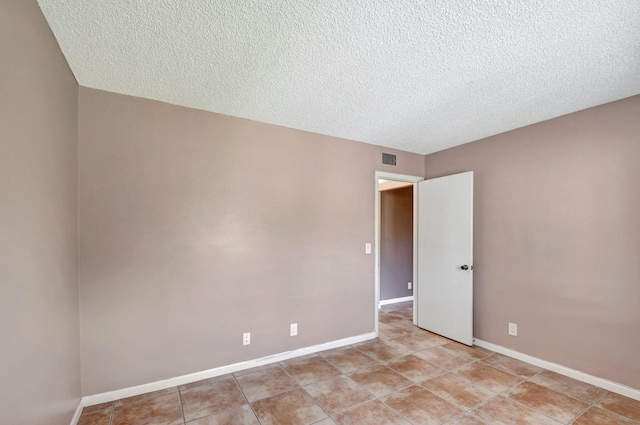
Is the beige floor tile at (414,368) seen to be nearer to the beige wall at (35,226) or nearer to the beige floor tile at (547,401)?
the beige floor tile at (547,401)

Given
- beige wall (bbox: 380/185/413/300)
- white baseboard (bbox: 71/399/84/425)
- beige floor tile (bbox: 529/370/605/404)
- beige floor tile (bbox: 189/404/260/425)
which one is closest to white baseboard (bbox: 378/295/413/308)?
beige wall (bbox: 380/185/413/300)

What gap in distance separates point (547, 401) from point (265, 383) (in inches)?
92.8

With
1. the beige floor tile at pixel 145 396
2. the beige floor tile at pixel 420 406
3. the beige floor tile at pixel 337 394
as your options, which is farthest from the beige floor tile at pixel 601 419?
the beige floor tile at pixel 145 396

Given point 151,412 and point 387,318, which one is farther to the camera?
point 387,318

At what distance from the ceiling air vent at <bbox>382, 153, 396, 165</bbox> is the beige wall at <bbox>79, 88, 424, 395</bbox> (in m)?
0.47

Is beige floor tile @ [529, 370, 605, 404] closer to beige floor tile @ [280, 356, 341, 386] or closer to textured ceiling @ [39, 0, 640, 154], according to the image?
beige floor tile @ [280, 356, 341, 386]

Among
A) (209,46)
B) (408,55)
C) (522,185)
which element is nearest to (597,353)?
(522,185)

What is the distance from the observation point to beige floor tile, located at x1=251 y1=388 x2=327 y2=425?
2.02 metres

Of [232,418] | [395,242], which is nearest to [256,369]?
[232,418]

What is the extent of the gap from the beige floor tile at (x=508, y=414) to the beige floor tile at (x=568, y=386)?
1.73 ft

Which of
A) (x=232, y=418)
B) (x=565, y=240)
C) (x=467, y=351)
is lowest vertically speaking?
(x=467, y=351)

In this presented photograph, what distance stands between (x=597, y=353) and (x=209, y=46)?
3979 millimetres

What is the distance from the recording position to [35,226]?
142 centimetres

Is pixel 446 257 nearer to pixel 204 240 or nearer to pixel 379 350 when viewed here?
pixel 379 350
